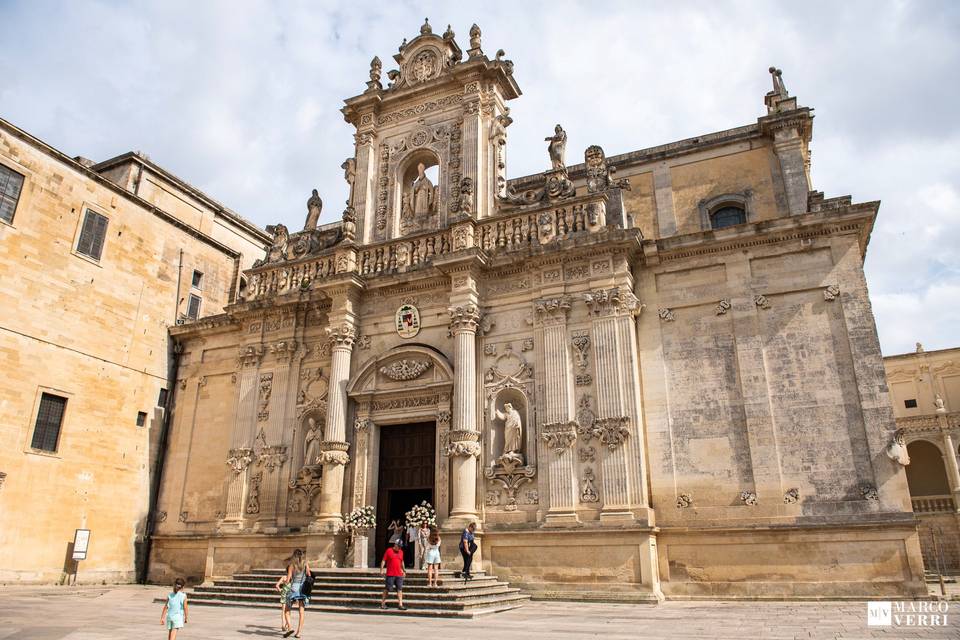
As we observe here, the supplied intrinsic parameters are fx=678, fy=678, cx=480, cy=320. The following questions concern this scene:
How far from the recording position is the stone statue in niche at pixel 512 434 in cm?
1689

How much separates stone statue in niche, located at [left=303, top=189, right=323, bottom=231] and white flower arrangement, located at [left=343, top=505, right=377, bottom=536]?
31.8 feet

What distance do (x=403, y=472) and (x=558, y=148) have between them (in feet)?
33.5

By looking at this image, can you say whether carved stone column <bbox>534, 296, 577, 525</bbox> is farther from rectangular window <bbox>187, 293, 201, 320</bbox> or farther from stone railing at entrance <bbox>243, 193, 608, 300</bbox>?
rectangular window <bbox>187, 293, 201, 320</bbox>

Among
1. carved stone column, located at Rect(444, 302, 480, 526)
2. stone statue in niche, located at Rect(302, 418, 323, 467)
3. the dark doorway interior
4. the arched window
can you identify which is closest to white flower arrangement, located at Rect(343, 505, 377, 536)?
the dark doorway interior

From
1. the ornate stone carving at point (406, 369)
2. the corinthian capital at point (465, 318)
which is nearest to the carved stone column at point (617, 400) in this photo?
the corinthian capital at point (465, 318)

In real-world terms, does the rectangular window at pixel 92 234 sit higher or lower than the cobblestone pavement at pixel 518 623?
higher

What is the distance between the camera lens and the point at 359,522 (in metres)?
17.3

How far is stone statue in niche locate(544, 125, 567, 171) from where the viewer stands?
19.6 m

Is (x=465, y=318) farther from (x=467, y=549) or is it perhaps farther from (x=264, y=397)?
(x=264, y=397)

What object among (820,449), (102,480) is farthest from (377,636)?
(102,480)

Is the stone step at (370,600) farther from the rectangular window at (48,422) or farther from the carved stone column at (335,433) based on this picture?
the rectangular window at (48,422)

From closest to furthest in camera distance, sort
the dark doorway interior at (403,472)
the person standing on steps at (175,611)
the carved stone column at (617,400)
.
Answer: the person standing on steps at (175,611)
the carved stone column at (617,400)
the dark doorway interior at (403,472)

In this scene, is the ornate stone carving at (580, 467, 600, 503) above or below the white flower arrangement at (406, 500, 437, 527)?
above

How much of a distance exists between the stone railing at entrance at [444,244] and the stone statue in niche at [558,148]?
1.55 m
